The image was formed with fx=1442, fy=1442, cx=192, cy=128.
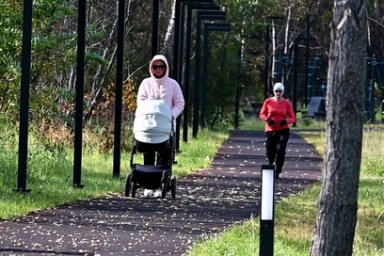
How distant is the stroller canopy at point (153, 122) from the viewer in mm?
16047

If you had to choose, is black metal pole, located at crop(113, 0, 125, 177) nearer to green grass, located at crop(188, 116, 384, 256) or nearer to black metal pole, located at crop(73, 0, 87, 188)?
black metal pole, located at crop(73, 0, 87, 188)

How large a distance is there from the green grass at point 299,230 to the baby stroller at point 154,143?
53.3 inches

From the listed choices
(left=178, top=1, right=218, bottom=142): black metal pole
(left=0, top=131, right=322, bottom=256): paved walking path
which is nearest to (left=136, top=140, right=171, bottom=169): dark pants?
(left=0, top=131, right=322, bottom=256): paved walking path

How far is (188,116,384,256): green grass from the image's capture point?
11445mm

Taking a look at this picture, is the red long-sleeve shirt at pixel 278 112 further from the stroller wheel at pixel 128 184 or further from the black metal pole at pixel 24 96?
the black metal pole at pixel 24 96

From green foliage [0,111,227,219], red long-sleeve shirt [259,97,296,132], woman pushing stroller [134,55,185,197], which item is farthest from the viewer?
red long-sleeve shirt [259,97,296,132]

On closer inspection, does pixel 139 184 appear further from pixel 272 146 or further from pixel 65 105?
pixel 65 105

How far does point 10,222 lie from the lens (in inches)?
529

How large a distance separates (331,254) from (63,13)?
38.3 ft

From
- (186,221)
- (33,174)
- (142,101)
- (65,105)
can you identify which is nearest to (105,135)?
(65,105)

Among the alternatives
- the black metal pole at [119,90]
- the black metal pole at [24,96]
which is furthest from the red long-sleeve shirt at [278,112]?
the black metal pole at [24,96]

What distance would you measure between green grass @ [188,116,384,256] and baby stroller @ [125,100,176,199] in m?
1.35

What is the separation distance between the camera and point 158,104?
52.8 feet

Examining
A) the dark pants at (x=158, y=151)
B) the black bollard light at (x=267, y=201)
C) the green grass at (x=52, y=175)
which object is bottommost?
the green grass at (x=52, y=175)
